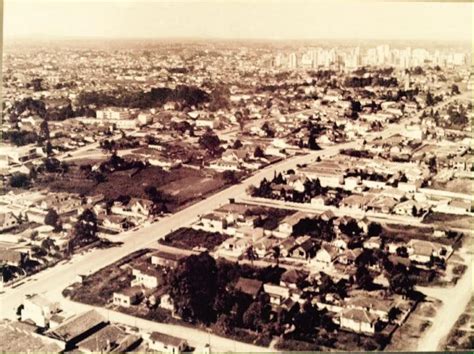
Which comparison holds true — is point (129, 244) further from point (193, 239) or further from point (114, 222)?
point (193, 239)

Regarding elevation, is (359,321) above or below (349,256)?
below

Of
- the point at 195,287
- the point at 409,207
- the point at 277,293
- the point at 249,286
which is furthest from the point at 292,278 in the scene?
the point at 409,207

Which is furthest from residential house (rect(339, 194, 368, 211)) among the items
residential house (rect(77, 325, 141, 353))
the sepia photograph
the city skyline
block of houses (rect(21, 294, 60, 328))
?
block of houses (rect(21, 294, 60, 328))

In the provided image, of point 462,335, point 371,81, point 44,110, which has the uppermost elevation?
point 371,81

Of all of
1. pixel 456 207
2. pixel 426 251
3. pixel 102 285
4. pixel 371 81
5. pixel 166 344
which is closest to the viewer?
pixel 166 344

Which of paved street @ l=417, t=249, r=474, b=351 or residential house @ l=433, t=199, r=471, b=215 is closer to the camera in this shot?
paved street @ l=417, t=249, r=474, b=351

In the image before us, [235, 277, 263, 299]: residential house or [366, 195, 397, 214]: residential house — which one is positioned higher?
[366, 195, 397, 214]: residential house

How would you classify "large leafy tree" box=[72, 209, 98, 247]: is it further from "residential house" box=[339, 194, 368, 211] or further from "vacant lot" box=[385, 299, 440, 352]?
"vacant lot" box=[385, 299, 440, 352]
